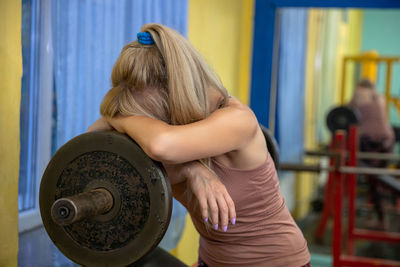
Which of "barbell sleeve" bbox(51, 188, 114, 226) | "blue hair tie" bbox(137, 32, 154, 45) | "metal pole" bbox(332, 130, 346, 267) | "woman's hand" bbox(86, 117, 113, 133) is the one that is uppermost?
"blue hair tie" bbox(137, 32, 154, 45)

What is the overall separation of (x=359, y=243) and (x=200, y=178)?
11.0 ft

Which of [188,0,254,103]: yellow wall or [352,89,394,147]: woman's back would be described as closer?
[188,0,254,103]: yellow wall

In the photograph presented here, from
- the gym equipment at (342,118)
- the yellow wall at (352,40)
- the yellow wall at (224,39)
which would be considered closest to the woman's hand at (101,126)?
the yellow wall at (224,39)

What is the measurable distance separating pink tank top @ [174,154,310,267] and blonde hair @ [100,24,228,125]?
0.53ft

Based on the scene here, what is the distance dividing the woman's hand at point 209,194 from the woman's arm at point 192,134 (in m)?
0.06

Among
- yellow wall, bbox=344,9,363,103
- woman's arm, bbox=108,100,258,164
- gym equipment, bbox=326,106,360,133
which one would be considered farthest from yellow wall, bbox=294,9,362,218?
woman's arm, bbox=108,100,258,164

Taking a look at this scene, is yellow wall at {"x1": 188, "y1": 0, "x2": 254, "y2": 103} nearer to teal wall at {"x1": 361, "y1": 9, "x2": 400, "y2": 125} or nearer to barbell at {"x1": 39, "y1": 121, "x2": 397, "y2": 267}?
barbell at {"x1": 39, "y1": 121, "x2": 397, "y2": 267}

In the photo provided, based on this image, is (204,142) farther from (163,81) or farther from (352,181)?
(352,181)

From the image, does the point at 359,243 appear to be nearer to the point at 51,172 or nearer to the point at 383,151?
the point at 383,151

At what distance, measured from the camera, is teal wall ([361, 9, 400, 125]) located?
7.47 metres

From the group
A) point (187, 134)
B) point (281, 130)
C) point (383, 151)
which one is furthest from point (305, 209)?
point (187, 134)

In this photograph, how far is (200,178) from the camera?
1016 millimetres

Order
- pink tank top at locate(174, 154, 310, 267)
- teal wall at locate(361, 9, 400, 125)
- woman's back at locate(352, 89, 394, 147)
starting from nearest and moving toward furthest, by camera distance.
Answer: pink tank top at locate(174, 154, 310, 267), woman's back at locate(352, 89, 394, 147), teal wall at locate(361, 9, 400, 125)

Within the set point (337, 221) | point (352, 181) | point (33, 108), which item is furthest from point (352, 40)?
point (33, 108)
